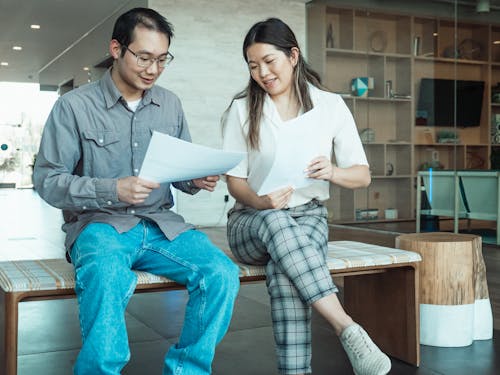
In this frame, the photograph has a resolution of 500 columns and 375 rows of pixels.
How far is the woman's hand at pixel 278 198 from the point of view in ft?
6.40

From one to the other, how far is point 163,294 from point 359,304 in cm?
138

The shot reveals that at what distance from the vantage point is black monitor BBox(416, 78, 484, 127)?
5707mm

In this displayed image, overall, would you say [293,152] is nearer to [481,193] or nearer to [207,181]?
[207,181]

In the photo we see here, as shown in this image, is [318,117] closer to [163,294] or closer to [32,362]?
[32,362]

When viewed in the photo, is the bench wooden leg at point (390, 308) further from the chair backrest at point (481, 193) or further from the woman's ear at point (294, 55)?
the chair backrest at point (481, 193)

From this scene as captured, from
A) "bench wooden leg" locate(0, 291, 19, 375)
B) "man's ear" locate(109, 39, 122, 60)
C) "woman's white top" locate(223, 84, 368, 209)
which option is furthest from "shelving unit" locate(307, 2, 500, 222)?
"bench wooden leg" locate(0, 291, 19, 375)

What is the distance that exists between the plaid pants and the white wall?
529cm

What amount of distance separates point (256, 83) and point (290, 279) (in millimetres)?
704

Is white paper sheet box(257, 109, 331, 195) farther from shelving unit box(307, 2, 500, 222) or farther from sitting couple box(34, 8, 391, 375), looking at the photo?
shelving unit box(307, 2, 500, 222)

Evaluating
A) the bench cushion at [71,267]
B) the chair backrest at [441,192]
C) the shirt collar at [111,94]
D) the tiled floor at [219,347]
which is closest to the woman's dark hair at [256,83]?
the shirt collar at [111,94]

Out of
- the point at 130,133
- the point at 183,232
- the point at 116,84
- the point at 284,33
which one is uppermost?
the point at 284,33

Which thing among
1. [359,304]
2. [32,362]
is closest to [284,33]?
[359,304]

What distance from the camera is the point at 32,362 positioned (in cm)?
233

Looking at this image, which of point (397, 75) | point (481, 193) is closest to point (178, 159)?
point (481, 193)
